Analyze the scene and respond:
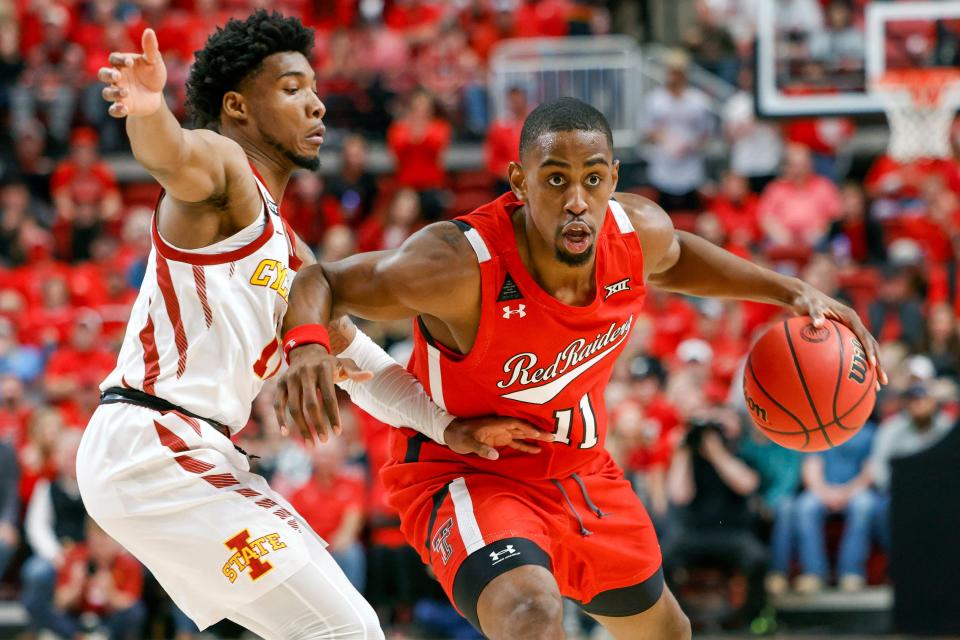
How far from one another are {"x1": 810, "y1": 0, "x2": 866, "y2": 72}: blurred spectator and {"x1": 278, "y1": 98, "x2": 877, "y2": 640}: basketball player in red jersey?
6.93 meters

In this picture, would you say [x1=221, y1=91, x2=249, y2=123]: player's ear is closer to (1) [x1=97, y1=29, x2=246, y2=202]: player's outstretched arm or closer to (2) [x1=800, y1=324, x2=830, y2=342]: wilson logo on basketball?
(1) [x1=97, y1=29, x2=246, y2=202]: player's outstretched arm

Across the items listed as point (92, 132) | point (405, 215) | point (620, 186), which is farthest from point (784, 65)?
point (92, 132)

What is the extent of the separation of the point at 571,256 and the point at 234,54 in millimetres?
1388

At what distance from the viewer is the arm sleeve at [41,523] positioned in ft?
31.2

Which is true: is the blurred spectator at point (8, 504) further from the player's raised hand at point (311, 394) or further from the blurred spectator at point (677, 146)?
the player's raised hand at point (311, 394)

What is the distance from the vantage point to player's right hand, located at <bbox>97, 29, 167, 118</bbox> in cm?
378

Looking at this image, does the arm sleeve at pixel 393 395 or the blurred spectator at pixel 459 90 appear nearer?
the arm sleeve at pixel 393 395

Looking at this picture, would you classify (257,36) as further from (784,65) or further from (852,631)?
(784,65)

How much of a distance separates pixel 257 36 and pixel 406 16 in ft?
37.3

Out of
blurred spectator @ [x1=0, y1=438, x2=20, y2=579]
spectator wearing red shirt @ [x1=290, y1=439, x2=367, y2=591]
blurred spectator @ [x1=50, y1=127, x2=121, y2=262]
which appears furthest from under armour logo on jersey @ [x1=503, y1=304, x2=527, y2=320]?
blurred spectator @ [x1=50, y1=127, x2=121, y2=262]

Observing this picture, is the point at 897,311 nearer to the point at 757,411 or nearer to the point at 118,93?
the point at 757,411

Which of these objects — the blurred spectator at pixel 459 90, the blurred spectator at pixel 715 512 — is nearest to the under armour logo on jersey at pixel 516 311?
the blurred spectator at pixel 715 512

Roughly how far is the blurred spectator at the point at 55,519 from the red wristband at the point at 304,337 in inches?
235

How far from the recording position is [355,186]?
1333cm
